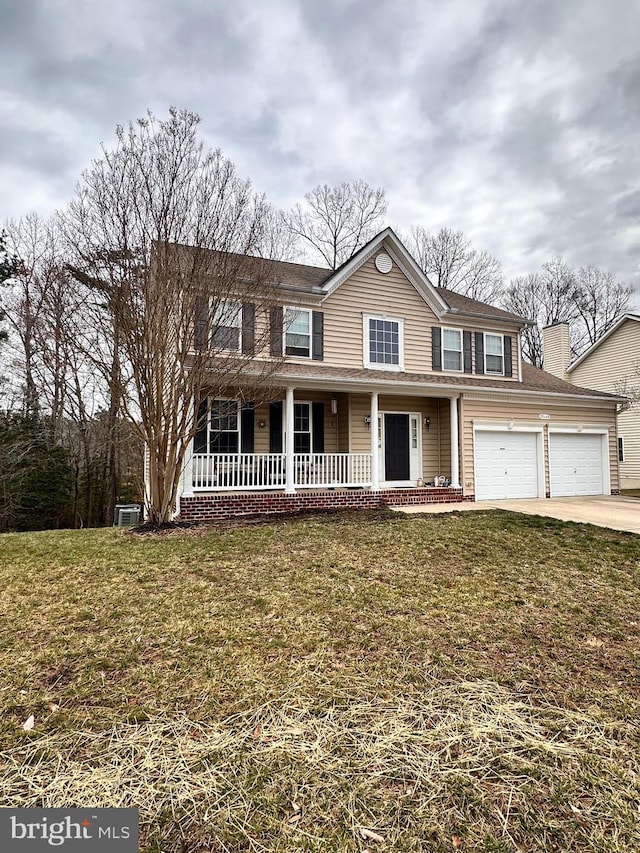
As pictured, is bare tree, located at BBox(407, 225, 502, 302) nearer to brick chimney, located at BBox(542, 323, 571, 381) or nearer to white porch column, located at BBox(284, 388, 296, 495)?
brick chimney, located at BBox(542, 323, 571, 381)

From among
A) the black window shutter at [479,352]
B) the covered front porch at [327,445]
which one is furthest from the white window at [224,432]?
the black window shutter at [479,352]

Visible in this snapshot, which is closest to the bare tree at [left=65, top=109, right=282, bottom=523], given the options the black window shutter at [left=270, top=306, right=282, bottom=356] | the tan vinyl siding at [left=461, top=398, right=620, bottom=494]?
the black window shutter at [left=270, top=306, right=282, bottom=356]

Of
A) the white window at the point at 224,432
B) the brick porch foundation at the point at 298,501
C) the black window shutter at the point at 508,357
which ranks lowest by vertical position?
the brick porch foundation at the point at 298,501

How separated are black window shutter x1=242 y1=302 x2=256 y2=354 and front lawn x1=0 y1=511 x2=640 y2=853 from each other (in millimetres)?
4782

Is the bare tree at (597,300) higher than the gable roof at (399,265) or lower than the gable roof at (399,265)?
higher

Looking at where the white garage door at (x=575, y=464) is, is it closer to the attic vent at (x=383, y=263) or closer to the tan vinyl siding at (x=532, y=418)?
the tan vinyl siding at (x=532, y=418)

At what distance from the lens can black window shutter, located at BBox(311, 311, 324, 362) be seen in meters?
12.1

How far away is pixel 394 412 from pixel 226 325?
6.02 meters

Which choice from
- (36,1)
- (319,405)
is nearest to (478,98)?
(319,405)

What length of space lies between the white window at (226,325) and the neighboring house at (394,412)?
129 cm

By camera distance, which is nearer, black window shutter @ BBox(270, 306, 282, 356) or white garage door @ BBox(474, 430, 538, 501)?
black window shutter @ BBox(270, 306, 282, 356)

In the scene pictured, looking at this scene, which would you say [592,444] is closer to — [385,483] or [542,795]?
[385,483]

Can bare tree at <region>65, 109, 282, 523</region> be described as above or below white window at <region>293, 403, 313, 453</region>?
above

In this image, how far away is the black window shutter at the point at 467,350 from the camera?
1407cm
